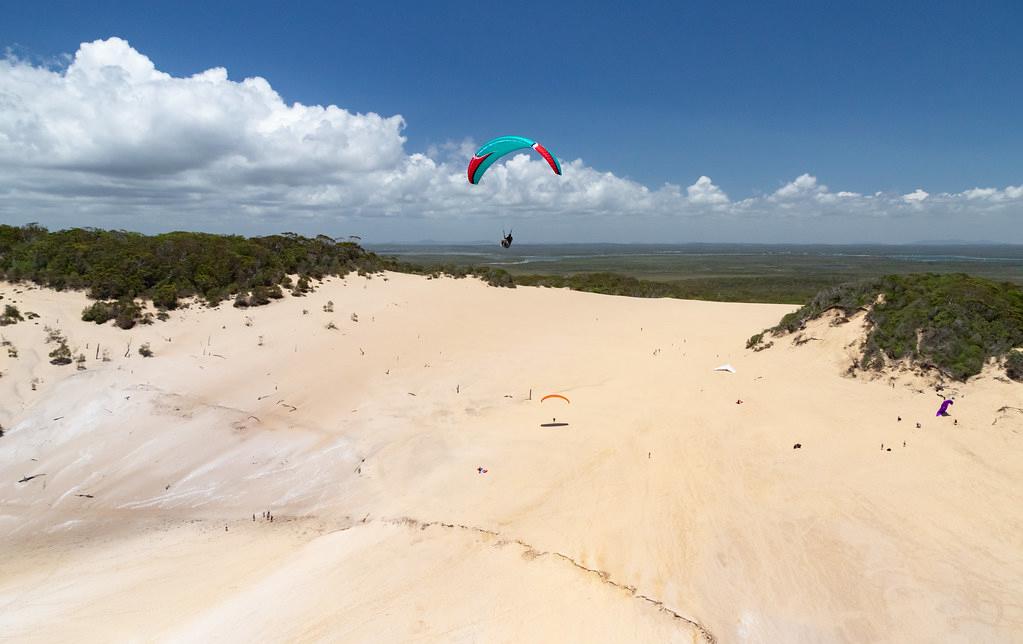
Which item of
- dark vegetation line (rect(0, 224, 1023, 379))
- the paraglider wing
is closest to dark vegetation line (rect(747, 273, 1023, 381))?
dark vegetation line (rect(0, 224, 1023, 379))

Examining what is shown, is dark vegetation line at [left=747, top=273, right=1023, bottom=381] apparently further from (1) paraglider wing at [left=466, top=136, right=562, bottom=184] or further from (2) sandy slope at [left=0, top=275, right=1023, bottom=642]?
(1) paraglider wing at [left=466, top=136, right=562, bottom=184]

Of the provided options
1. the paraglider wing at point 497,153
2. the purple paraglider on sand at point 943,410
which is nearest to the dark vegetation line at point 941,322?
the purple paraglider on sand at point 943,410

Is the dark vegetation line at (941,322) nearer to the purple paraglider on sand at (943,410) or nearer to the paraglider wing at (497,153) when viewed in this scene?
the purple paraglider on sand at (943,410)

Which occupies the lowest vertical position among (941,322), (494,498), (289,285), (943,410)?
(494,498)

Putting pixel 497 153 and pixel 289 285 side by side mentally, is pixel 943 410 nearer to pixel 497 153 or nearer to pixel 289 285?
pixel 497 153

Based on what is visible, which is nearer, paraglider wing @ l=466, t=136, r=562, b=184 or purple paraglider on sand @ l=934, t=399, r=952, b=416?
purple paraglider on sand @ l=934, t=399, r=952, b=416

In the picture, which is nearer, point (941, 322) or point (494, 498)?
point (494, 498)

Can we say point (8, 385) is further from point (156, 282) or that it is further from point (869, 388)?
point (869, 388)

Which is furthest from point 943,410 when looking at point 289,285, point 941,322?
point 289,285
